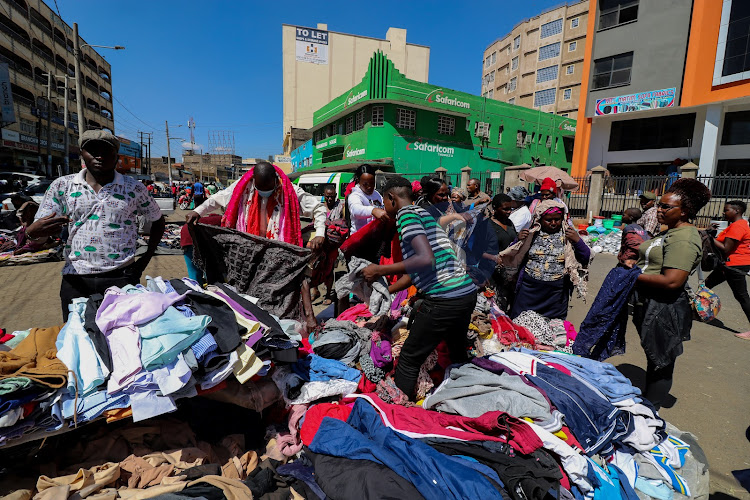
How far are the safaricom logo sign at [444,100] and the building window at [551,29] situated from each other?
24.2 meters

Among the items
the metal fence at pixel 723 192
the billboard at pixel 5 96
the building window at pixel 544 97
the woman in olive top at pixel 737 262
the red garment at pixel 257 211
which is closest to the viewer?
the red garment at pixel 257 211

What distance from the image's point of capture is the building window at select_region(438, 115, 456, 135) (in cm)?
2617

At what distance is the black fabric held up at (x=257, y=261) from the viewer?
351 cm

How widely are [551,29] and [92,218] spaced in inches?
2003

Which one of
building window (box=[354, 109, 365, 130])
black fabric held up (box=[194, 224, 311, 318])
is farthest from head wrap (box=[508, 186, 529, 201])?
building window (box=[354, 109, 365, 130])

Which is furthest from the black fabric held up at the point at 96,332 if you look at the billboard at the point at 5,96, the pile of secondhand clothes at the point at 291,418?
the billboard at the point at 5,96

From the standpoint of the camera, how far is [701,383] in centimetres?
399

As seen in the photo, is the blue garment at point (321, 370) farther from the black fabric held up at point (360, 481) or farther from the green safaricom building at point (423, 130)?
the green safaricom building at point (423, 130)

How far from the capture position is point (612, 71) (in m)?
20.2

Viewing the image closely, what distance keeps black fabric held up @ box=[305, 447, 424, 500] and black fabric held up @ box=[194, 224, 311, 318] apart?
1.82 metres

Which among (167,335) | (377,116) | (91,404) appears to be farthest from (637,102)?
(91,404)

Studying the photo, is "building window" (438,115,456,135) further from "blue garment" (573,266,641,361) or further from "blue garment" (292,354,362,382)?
"blue garment" (292,354,362,382)

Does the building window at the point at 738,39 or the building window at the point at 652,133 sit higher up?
the building window at the point at 738,39

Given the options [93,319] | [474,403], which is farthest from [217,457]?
[474,403]
